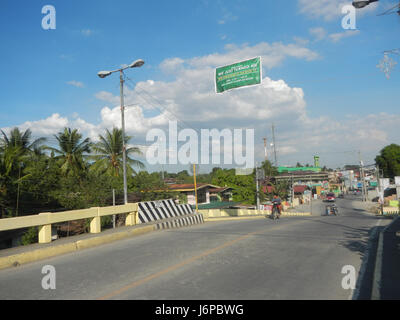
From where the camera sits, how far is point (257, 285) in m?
5.57

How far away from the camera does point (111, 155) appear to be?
103 ft

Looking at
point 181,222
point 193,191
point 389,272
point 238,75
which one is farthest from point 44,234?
point 193,191

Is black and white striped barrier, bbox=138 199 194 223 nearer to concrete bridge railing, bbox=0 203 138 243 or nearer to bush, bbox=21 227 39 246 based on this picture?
concrete bridge railing, bbox=0 203 138 243

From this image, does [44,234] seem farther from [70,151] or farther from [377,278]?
[70,151]

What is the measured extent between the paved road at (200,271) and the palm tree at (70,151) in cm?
2008

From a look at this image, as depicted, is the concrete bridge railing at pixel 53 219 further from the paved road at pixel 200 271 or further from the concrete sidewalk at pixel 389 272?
the concrete sidewalk at pixel 389 272

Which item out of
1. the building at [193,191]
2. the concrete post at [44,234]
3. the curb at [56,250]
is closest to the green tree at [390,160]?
the building at [193,191]

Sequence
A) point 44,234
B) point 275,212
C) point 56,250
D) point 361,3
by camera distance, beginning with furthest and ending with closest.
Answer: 1. point 275,212
2. point 44,234
3. point 56,250
4. point 361,3

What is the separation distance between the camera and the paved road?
17.3 ft

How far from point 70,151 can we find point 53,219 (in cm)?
2073

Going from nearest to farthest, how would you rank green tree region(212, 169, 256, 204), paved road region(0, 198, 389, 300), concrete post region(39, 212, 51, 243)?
paved road region(0, 198, 389, 300)
concrete post region(39, 212, 51, 243)
green tree region(212, 169, 256, 204)

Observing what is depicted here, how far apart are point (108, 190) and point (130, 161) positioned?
12250 mm

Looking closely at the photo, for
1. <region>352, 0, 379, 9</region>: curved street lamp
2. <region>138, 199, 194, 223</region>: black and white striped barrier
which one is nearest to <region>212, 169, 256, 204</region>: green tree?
<region>138, 199, 194, 223</region>: black and white striped barrier

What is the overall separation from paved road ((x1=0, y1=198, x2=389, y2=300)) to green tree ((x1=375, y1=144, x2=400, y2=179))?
8503 centimetres
